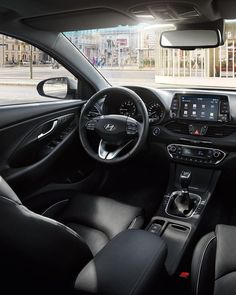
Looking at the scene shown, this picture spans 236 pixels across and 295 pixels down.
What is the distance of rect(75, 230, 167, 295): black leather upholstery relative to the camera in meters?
1.20

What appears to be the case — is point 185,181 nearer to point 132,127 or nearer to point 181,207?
point 181,207

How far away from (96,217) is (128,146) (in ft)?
2.03

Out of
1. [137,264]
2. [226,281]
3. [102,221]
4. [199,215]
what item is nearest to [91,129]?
[102,221]

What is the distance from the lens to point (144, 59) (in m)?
3.60

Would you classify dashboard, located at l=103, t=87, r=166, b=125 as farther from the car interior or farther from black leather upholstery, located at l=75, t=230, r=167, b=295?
black leather upholstery, located at l=75, t=230, r=167, b=295

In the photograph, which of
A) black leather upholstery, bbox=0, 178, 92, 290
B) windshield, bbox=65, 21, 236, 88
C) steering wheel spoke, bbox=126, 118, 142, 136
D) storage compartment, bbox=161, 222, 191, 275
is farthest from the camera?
windshield, bbox=65, 21, 236, 88

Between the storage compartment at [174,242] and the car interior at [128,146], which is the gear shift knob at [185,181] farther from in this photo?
the storage compartment at [174,242]

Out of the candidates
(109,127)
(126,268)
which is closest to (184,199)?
(109,127)

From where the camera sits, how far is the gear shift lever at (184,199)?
9.72ft

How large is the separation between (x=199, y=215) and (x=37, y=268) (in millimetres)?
1970

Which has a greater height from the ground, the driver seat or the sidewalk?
the sidewalk

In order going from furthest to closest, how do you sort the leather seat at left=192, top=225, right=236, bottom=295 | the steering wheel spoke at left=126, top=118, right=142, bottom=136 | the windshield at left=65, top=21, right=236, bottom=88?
the windshield at left=65, top=21, right=236, bottom=88, the steering wheel spoke at left=126, top=118, right=142, bottom=136, the leather seat at left=192, top=225, right=236, bottom=295

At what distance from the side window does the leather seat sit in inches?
68.6

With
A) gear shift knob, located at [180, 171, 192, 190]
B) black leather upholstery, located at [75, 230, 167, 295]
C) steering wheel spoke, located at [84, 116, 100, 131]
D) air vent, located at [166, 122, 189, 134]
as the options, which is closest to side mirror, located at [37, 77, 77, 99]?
steering wheel spoke, located at [84, 116, 100, 131]
